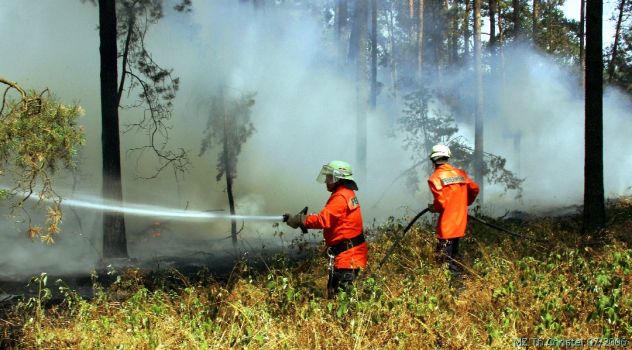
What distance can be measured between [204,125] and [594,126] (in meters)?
11.6

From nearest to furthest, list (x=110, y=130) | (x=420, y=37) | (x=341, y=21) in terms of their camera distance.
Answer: (x=110, y=130), (x=341, y=21), (x=420, y=37)

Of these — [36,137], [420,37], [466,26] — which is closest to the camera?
[36,137]

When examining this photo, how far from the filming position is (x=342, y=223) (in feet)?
17.0

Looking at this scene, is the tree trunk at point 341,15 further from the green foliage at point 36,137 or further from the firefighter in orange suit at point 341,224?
the green foliage at point 36,137

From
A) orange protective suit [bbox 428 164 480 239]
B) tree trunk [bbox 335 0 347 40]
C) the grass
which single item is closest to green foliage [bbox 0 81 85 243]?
the grass

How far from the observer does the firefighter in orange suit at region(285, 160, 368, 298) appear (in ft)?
16.8

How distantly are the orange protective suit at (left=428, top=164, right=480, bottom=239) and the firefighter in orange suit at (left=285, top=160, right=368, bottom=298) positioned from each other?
1.14m

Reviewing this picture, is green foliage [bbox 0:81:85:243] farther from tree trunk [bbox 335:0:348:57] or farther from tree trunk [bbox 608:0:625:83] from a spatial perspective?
tree trunk [bbox 608:0:625:83]

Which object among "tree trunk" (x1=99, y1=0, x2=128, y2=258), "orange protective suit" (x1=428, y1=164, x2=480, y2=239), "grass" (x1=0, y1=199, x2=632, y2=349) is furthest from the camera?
"tree trunk" (x1=99, y1=0, x2=128, y2=258)

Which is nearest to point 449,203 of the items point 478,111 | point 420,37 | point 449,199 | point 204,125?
point 449,199

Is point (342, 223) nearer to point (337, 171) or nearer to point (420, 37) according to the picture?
point (337, 171)

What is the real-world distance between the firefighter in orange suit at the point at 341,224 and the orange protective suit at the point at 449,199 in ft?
3.75

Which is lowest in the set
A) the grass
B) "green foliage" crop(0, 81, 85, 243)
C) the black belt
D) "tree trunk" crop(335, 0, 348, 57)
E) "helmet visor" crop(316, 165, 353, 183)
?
the grass

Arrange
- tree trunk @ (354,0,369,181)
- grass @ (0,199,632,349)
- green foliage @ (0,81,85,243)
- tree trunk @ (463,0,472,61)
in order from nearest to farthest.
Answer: grass @ (0,199,632,349)
green foliage @ (0,81,85,243)
tree trunk @ (354,0,369,181)
tree trunk @ (463,0,472,61)
